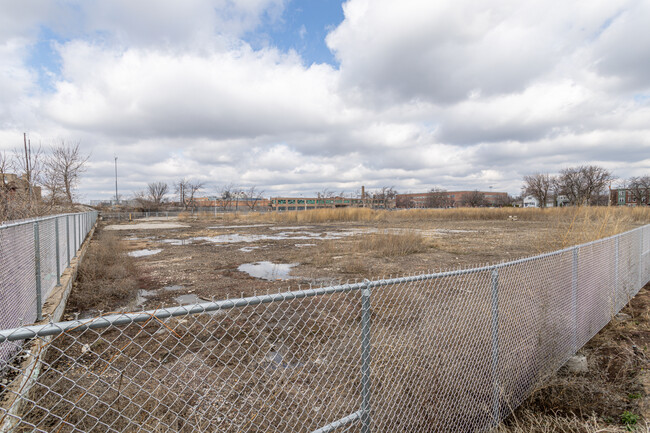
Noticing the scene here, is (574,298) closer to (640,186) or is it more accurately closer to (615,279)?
(615,279)

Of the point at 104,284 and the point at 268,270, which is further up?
the point at 104,284

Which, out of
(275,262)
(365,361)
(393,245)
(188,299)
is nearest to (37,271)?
(188,299)

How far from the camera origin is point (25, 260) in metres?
4.04

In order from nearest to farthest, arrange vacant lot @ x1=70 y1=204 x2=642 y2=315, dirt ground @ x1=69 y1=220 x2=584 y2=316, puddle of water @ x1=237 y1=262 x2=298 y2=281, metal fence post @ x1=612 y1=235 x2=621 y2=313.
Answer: metal fence post @ x1=612 y1=235 x2=621 y2=313 → vacant lot @ x1=70 y1=204 x2=642 y2=315 → dirt ground @ x1=69 y1=220 x2=584 y2=316 → puddle of water @ x1=237 y1=262 x2=298 y2=281

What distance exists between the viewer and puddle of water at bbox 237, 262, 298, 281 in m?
8.86

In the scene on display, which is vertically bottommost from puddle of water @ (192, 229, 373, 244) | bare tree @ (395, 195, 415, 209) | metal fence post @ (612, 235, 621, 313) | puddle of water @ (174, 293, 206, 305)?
puddle of water @ (174, 293, 206, 305)

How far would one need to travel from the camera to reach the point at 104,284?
7.38 metres

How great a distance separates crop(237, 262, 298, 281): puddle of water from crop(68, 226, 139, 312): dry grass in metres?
2.81

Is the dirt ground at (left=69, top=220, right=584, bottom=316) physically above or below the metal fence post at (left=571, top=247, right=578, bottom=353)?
below

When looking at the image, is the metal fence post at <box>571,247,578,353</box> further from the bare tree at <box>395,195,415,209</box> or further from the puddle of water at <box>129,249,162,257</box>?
the bare tree at <box>395,195,415,209</box>

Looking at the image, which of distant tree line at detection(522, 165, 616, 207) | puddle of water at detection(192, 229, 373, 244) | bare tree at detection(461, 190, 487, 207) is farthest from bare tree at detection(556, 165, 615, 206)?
puddle of water at detection(192, 229, 373, 244)

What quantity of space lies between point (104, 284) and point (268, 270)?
12.9ft

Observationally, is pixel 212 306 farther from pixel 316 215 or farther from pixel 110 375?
pixel 316 215

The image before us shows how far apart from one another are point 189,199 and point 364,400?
2916 inches
